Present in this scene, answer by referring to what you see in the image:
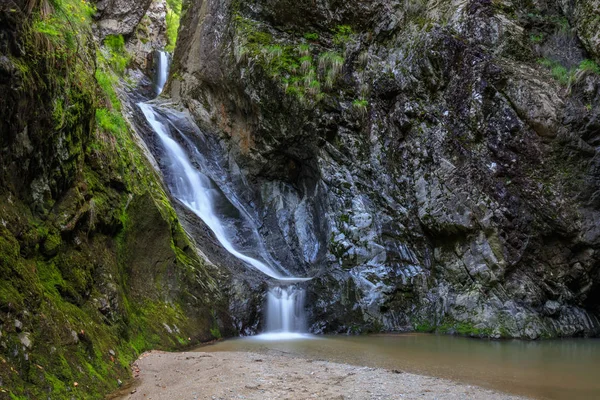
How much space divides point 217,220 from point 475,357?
8.81 m

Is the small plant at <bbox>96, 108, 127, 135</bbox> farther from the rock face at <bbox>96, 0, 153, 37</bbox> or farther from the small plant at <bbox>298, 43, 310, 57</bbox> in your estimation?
the rock face at <bbox>96, 0, 153, 37</bbox>

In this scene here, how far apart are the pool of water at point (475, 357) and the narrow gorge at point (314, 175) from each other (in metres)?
0.50

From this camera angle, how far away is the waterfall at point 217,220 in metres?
11.8

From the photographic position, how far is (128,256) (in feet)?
27.3

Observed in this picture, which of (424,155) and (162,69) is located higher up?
(162,69)

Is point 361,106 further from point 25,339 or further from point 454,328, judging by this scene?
point 25,339

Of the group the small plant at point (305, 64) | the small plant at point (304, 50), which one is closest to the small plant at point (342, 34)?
the small plant at point (304, 50)

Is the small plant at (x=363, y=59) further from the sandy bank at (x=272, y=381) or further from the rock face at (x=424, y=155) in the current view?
the sandy bank at (x=272, y=381)

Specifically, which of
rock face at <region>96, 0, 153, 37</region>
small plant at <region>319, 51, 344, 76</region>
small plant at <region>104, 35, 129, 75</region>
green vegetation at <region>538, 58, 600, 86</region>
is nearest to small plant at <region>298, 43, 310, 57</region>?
small plant at <region>319, 51, 344, 76</region>

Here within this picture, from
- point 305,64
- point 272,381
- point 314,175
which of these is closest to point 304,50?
point 305,64

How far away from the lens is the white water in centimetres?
2469

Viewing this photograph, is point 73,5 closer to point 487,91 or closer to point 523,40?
point 487,91

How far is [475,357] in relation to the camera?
862 centimetres

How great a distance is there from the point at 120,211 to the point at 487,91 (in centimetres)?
1068
